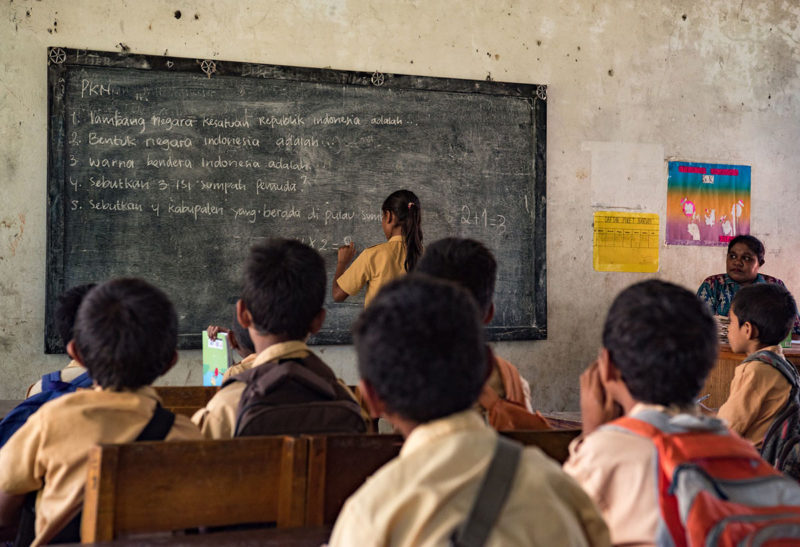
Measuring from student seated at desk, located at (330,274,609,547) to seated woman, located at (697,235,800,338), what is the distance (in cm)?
384

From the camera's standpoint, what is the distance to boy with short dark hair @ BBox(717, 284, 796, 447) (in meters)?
2.43

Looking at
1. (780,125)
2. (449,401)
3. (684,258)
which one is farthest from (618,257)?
(449,401)

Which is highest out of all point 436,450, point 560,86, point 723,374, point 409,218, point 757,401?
point 560,86

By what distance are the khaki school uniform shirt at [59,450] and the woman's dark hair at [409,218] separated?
216cm

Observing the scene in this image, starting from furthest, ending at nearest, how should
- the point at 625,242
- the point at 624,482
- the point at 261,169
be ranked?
the point at 625,242
the point at 261,169
the point at 624,482

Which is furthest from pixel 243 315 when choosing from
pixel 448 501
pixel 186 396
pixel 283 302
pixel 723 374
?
pixel 723 374

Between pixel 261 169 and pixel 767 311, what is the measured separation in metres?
2.51

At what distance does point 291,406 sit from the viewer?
1.45 meters

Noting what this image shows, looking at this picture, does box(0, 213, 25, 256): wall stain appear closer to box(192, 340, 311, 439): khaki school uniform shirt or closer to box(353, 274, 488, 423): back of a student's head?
box(192, 340, 311, 439): khaki school uniform shirt

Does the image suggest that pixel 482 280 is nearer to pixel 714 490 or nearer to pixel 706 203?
pixel 714 490

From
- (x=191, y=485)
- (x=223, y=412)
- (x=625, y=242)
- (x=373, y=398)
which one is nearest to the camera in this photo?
(x=373, y=398)

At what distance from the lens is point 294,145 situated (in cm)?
411

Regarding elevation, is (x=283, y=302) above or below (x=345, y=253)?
below

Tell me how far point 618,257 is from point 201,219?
2457mm
